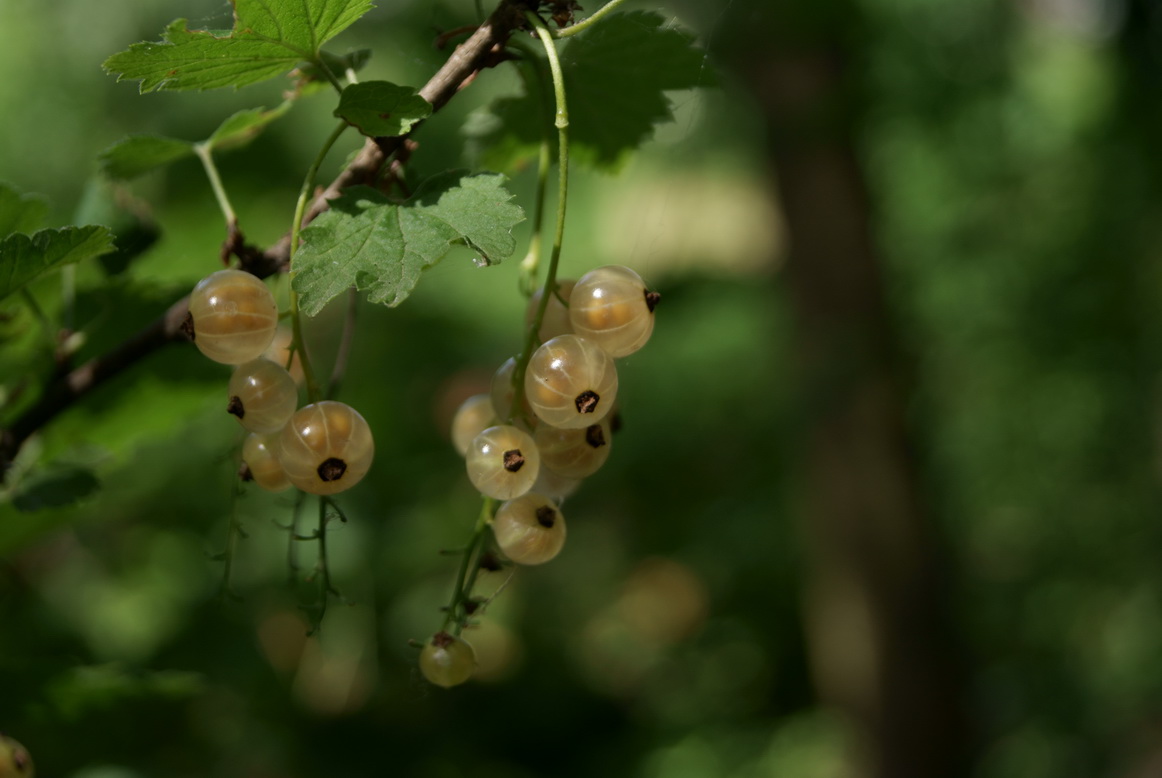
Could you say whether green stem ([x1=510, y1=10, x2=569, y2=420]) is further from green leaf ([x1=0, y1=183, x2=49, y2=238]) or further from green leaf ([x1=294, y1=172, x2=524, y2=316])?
green leaf ([x1=0, y1=183, x2=49, y2=238])

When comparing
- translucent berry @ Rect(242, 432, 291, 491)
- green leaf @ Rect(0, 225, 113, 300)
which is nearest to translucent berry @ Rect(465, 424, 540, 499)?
translucent berry @ Rect(242, 432, 291, 491)

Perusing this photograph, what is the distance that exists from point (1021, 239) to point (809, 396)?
973 millimetres

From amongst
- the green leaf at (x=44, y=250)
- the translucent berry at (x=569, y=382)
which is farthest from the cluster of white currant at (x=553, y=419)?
the green leaf at (x=44, y=250)

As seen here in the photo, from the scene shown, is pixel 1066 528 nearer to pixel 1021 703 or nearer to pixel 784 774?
pixel 1021 703

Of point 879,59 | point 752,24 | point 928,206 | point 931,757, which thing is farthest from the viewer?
point 928,206

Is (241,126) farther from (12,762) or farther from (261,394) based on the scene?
(12,762)

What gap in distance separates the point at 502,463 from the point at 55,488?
317 mm

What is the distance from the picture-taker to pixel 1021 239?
262cm

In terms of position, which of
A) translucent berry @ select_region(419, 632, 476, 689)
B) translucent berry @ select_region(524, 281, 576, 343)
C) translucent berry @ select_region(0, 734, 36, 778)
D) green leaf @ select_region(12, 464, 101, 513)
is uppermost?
translucent berry @ select_region(524, 281, 576, 343)

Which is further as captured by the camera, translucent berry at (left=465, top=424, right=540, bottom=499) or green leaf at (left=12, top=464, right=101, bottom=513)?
green leaf at (left=12, top=464, right=101, bottom=513)

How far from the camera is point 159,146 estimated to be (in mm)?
565

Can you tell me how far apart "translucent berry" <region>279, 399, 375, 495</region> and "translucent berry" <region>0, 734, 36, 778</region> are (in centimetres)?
26

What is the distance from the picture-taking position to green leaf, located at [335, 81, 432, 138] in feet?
1.35

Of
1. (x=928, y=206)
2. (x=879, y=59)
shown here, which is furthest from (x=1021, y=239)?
(x=879, y=59)
